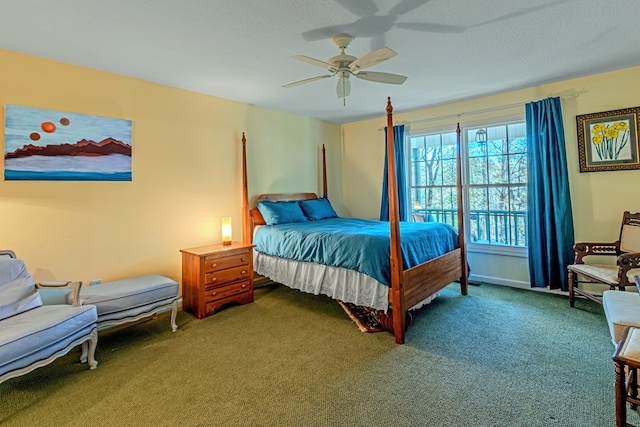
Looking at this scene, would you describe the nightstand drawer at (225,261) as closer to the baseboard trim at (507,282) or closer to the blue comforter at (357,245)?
the blue comforter at (357,245)

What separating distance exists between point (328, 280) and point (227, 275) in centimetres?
113

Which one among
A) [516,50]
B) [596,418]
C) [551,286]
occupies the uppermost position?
[516,50]

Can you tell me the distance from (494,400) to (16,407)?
2858 millimetres

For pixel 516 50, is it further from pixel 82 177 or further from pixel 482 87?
pixel 82 177

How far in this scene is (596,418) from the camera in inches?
67.5

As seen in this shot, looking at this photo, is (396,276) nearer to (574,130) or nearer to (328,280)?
(328,280)

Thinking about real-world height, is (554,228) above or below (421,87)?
below

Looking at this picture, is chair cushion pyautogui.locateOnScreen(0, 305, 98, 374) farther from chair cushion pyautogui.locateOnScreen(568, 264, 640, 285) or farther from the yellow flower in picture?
the yellow flower in picture

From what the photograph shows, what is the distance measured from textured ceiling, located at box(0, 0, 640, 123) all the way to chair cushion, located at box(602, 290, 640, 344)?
200 centimetres

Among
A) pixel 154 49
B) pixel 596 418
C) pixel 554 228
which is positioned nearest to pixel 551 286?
pixel 554 228

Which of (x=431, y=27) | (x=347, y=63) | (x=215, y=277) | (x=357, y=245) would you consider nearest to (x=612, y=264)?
(x=357, y=245)

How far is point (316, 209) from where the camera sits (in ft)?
15.5

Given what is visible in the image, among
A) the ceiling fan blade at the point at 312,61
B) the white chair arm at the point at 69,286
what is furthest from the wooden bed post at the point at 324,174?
the white chair arm at the point at 69,286

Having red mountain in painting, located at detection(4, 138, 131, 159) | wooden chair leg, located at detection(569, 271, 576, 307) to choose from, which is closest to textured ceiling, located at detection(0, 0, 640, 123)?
red mountain in painting, located at detection(4, 138, 131, 159)
